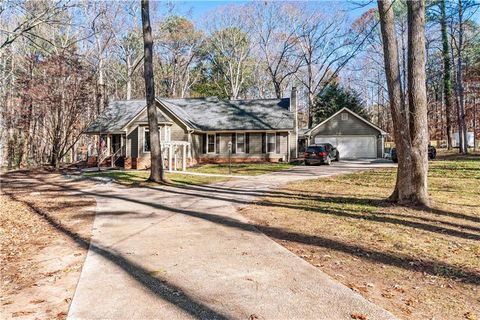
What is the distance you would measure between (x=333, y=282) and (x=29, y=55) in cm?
2626

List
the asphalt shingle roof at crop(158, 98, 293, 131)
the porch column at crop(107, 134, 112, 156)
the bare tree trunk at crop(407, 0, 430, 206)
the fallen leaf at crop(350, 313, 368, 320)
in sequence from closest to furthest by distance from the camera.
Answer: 1. the fallen leaf at crop(350, 313, 368, 320)
2. the bare tree trunk at crop(407, 0, 430, 206)
3. the porch column at crop(107, 134, 112, 156)
4. the asphalt shingle roof at crop(158, 98, 293, 131)

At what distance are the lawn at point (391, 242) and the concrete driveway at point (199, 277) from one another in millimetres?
376

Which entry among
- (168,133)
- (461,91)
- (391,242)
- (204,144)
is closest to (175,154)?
(168,133)

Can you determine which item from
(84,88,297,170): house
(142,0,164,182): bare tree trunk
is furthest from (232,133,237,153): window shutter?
(142,0,164,182): bare tree trunk

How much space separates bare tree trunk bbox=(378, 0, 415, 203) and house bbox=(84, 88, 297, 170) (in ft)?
52.0

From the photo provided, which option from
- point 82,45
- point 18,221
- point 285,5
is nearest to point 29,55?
point 82,45

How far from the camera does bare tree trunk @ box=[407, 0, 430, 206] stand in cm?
796

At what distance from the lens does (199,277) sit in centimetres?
418

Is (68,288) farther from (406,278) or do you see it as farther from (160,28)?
(160,28)

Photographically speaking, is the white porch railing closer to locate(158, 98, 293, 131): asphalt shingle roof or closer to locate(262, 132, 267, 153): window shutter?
locate(158, 98, 293, 131): asphalt shingle roof

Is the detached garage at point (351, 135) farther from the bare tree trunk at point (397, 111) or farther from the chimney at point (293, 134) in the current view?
the bare tree trunk at point (397, 111)

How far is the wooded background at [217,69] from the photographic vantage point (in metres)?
22.8

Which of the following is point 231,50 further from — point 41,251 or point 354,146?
point 41,251

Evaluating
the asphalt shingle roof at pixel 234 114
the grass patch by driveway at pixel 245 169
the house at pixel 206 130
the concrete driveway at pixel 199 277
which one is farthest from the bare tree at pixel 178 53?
the concrete driveway at pixel 199 277
